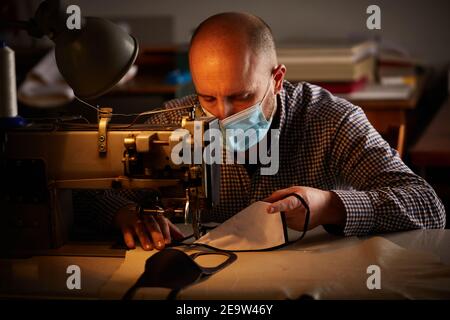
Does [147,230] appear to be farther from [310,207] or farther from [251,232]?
[310,207]

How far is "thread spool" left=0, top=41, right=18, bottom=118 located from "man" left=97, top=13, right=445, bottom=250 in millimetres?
372

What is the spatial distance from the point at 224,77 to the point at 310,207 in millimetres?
465

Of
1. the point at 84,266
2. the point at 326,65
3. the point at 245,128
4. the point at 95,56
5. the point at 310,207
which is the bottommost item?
the point at 84,266

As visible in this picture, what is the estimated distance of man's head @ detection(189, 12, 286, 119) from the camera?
6.68 ft

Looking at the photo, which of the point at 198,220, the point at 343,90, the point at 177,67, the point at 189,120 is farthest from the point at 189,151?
the point at 177,67

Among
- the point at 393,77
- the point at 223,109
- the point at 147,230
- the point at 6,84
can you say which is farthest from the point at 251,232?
the point at 393,77

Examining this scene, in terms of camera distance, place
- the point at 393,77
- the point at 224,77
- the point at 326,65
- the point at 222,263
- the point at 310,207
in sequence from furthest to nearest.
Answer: the point at 393,77 → the point at 326,65 → the point at 224,77 → the point at 310,207 → the point at 222,263

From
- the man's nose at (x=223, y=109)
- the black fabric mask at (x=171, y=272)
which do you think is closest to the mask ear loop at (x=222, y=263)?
the black fabric mask at (x=171, y=272)

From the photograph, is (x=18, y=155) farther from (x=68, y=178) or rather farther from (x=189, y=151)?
(x=189, y=151)

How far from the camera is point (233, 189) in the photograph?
2229 mm

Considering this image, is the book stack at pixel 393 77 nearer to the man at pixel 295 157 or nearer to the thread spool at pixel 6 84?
the man at pixel 295 157

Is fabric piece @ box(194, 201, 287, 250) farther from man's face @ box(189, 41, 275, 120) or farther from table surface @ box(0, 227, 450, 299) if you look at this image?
man's face @ box(189, 41, 275, 120)

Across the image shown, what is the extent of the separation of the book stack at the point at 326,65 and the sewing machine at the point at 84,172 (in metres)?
2.09

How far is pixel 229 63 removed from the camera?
6.70ft
